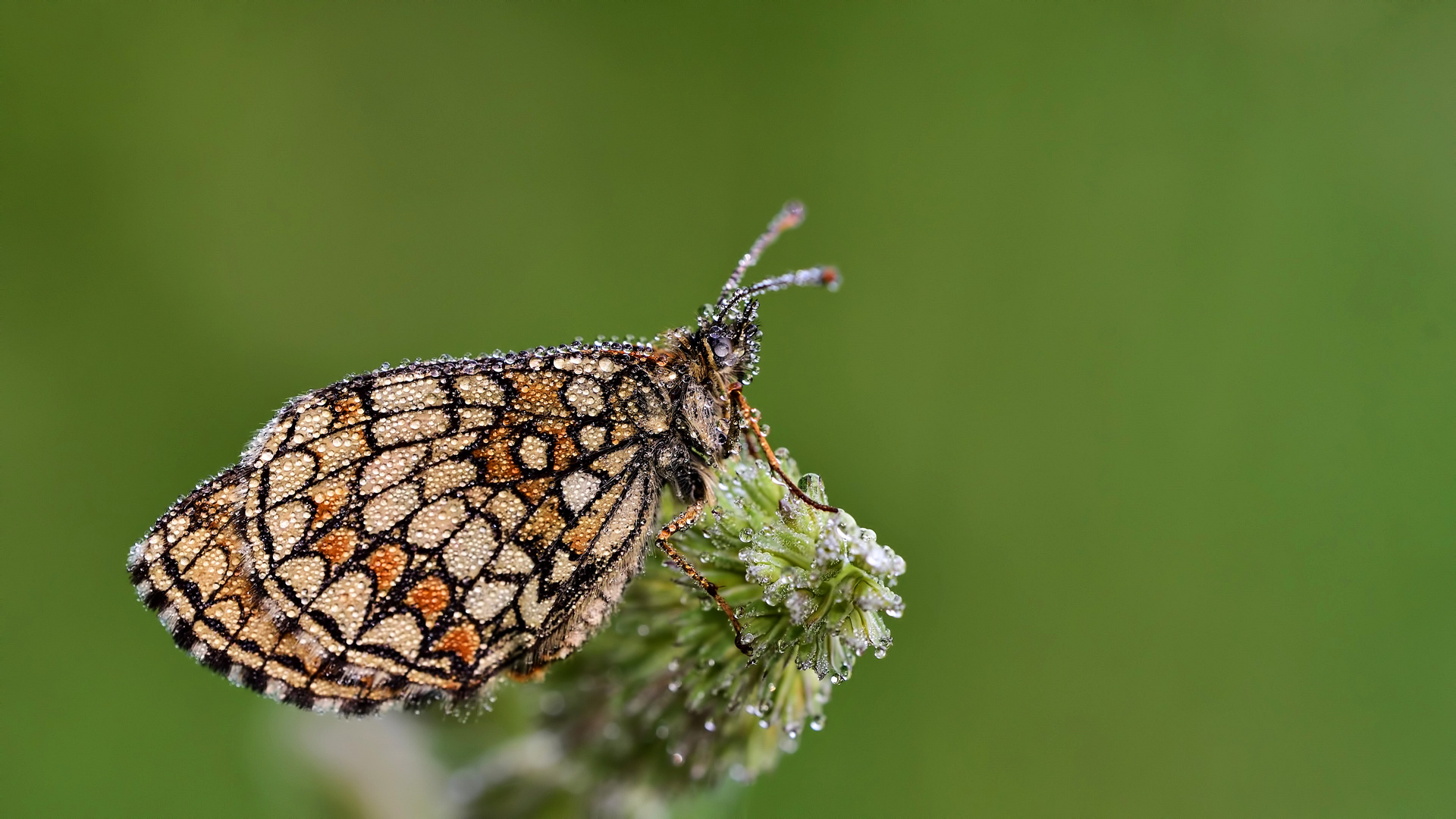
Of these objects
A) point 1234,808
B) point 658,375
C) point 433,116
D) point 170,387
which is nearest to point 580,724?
point 658,375

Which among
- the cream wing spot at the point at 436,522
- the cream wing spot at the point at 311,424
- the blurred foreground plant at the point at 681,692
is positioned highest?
the cream wing spot at the point at 311,424

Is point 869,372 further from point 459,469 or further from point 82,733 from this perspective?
point 82,733

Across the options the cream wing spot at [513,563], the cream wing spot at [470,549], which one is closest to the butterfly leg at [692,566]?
the cream wing spot at [513,563]

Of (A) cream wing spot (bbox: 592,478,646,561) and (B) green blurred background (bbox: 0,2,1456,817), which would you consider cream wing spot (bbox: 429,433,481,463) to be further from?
(B) green blurred background (bbox: 0,2,1456,817)

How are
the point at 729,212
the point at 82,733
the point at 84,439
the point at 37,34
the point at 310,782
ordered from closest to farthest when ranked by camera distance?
the point at 310,782, the point at 82,733, the point at 84,439, the point at 37,34, the point at 729,212

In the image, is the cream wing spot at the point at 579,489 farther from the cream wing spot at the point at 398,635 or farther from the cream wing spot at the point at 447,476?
the cream wing spot at the point at 398,635

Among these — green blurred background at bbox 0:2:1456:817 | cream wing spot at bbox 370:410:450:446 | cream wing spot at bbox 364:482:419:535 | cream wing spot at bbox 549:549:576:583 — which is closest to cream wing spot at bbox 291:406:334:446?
cream wing spot at bbox 370:410:450:446

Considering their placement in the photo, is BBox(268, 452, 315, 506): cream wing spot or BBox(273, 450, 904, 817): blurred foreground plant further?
BBox(268, 452, 315, 506): cream wing spot

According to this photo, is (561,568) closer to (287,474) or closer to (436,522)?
(436,522)
